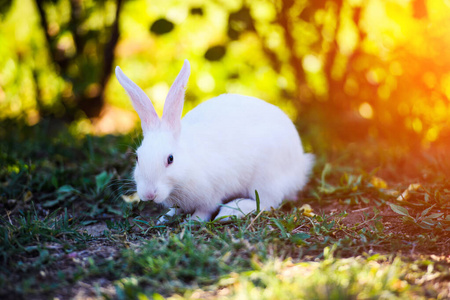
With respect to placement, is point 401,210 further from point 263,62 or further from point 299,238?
point 263,62

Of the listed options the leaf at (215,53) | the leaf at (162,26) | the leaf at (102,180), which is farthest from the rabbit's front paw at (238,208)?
the leaf at (162,26)

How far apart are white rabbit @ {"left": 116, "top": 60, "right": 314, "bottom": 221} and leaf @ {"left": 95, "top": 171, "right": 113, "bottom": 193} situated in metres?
0.59

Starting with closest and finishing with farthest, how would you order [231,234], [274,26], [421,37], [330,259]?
[330,259]
[231,234]
[421,37]
[274,26]

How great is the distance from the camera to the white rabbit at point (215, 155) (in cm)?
264

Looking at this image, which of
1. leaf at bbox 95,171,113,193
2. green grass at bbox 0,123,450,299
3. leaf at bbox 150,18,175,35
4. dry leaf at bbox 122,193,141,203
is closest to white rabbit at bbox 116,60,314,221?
green grass at bbox 0,123,450,299

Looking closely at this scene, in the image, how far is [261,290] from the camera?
180 centimetres

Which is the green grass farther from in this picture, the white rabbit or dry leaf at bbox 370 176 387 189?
the white rabbit

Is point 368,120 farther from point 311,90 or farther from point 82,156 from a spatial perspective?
point 82,156

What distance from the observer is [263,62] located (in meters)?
4.92

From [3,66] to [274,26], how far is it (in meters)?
2.95

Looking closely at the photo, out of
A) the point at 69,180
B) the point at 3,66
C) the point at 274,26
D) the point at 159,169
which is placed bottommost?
the point at 69,180

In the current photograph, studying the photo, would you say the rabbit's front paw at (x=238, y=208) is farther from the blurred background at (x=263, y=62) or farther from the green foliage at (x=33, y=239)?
the blurred background at (x=263, y=62)

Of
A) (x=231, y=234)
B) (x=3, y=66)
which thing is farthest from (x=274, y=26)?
(x=3, y=66)

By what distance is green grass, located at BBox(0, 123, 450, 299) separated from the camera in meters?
1.86
